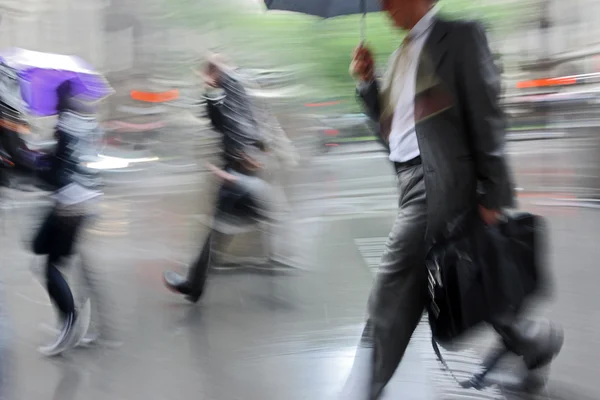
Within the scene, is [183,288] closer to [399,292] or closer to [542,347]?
[399,292]

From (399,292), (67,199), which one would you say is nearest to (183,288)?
(67,199)

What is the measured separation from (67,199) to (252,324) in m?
1.38

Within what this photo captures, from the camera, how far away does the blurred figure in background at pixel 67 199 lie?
12.2 feet

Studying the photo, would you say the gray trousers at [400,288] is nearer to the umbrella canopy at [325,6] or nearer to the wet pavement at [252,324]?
the wet pavement at [252,324]

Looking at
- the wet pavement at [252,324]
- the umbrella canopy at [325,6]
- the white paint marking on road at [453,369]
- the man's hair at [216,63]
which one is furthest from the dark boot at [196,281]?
the umbrella canopy at [325,6]

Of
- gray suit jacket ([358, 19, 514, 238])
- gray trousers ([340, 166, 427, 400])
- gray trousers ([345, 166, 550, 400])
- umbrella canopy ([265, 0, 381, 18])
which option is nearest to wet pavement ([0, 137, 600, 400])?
gray trousers ([345, 166, 550, 400])

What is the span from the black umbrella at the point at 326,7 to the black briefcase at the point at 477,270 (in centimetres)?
115

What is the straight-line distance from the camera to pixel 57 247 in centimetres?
387

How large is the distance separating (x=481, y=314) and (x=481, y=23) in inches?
41.5

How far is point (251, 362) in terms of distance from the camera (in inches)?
148

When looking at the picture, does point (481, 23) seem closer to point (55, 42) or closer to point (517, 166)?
point (517, 166)

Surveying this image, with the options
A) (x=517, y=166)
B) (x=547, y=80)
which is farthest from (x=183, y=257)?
(x=547, y=80)

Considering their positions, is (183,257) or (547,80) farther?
(547,80)

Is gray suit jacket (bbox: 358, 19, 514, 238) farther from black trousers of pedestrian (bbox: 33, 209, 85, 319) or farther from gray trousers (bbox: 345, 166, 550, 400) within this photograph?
black trousers of pedestrian (bbox: 33, 209, 85, 319)
